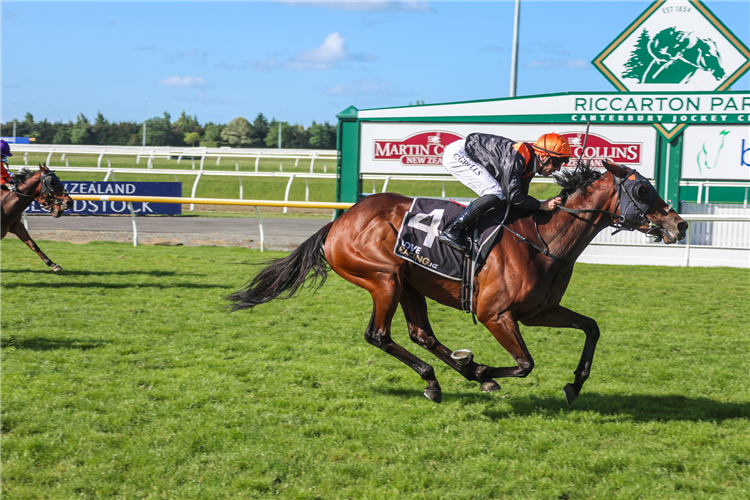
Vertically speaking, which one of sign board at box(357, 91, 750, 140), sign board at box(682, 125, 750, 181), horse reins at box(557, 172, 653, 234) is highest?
sign board at box(357, 91, 750, 140)

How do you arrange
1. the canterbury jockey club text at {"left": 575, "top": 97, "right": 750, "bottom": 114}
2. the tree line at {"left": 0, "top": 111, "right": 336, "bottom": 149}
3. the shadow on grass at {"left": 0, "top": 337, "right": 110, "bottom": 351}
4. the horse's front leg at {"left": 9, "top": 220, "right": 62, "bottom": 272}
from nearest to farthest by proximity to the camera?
the shadow on grass at {"left": 0, "top": 337, "right": 110, "bottom": 351}, the horse's front leg at {"left": 9, "top": 220, "right": 62, "bottom": 272}, the canterbury jockey club text at {"left": 575, "top": 97, "right": 750, "bottom": 114}, the tree line at {"left": 0, "top": 111, "right": 336, "bottom": 149}

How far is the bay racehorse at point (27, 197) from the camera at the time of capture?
28.0ft

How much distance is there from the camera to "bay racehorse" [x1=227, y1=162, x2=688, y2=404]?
12.9ft

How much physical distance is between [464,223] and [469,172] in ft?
1.32

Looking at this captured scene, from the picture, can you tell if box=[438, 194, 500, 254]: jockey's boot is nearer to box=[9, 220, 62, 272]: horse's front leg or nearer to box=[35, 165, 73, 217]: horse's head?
box=[35, 165, 73, 217]: horse's head

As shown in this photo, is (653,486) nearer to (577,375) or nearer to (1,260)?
(577,375)

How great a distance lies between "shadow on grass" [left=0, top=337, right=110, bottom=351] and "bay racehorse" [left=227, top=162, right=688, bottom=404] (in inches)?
85.3

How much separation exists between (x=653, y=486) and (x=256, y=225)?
1377 centimetres

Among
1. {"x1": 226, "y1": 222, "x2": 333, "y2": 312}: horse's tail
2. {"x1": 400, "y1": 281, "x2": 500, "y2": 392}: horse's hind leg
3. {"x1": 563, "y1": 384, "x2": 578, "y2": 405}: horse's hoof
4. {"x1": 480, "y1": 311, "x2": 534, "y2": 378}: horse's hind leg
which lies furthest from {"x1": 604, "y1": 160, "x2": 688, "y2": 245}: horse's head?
{"x1": 226, "y1": 222, "x2": 333, "y2": 312}: horse's tail

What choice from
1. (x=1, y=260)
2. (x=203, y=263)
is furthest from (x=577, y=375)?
(x=1, y=260)

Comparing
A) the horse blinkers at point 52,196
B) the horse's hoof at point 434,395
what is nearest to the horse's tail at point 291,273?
the horse's hoof at point 434,395

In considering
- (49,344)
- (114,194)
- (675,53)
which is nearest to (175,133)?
(114,194)

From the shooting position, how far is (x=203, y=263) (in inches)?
412

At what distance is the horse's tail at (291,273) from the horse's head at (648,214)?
6.51ft
